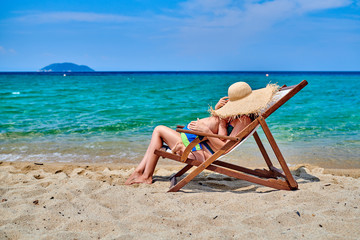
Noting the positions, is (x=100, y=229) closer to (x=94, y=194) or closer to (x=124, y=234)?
(x=124, y=234)

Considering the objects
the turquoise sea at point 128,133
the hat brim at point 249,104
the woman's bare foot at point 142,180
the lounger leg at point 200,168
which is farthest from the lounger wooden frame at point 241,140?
the turquoise sea at point 128,133

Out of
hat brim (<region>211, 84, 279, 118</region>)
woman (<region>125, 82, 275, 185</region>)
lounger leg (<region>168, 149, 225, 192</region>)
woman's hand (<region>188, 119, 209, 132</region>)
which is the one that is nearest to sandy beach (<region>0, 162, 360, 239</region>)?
lounger leg (<region>168, 149, 225, 192</region>)

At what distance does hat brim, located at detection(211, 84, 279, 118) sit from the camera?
353 centimetres

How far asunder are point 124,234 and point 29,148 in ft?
16.1

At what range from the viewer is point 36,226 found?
281 cm

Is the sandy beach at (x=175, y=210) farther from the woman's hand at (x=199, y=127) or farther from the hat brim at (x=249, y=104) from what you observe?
the hat brim at (x=249, y=104)

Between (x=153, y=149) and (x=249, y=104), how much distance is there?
4.60ft

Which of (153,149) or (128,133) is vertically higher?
(153,149)

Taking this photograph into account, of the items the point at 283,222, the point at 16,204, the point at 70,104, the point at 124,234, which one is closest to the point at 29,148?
the point at 16,204

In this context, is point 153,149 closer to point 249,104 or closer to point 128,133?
point 249,104

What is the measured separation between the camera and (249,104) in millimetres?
3605

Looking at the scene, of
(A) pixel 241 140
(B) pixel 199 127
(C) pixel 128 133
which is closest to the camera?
(A) pixel 241 140

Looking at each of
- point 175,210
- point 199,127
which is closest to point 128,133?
point 199,127

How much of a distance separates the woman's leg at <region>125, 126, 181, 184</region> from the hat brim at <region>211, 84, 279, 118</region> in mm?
668
